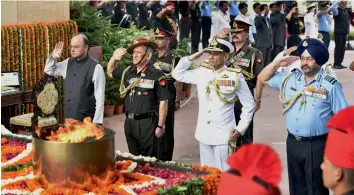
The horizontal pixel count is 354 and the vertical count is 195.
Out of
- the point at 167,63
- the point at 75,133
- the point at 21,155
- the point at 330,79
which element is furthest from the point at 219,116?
the point at 167,63

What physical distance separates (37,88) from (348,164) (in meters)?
4.23

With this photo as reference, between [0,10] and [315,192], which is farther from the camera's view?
[0,10]

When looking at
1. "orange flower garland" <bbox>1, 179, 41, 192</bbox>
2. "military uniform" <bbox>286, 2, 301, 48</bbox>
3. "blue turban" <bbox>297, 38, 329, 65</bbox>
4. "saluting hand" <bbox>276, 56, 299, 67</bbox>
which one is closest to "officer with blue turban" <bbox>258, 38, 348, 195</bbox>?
"blue turban" <bbox>297, 38, 329, 65</bbox>

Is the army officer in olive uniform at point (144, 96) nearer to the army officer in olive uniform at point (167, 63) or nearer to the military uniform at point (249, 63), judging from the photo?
the army officer in olive uniform at point (167, 63)

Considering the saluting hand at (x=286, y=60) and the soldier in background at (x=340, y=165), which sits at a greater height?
the saluting hand at (x=286, y=60)

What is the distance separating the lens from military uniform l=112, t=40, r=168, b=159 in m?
7.80

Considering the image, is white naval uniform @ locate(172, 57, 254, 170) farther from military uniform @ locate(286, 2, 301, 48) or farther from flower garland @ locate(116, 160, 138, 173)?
military uniform @ locate(286, 2, 301, 48)

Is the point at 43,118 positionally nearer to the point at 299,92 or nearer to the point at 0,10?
the point at 299,92

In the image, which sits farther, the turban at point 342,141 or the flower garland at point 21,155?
the flower garland at point 21,155

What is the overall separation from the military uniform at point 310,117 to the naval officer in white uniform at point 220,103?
64cm

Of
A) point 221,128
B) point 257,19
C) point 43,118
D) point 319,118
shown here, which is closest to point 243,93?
point 221,128

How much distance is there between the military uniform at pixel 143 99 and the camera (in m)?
7.80

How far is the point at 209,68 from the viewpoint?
754 centimetres

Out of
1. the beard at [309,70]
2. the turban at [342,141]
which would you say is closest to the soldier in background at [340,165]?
the turban at [342,141]
